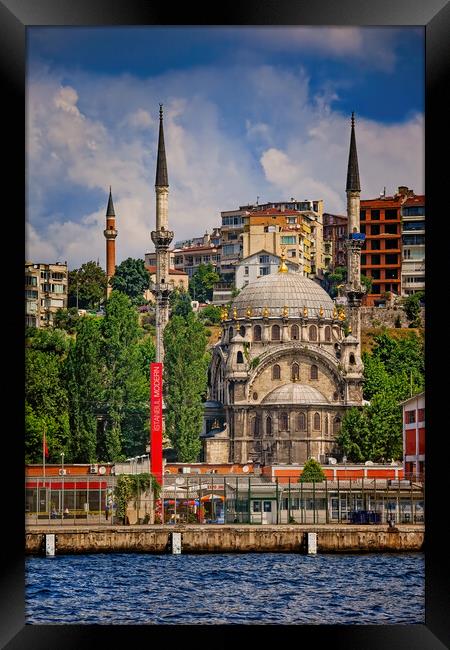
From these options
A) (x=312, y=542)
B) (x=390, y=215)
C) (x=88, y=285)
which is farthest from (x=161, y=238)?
(x=312, y=542)

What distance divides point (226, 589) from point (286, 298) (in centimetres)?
3999

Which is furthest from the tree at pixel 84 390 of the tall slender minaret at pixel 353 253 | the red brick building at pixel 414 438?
the tall slender minaret at pixel 353 253

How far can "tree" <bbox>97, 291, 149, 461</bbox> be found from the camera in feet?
169

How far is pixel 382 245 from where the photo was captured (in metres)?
72.8

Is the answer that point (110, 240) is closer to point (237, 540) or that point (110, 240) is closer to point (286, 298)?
point (286, 298)

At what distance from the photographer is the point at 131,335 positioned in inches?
2063

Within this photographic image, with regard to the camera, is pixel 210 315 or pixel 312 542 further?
pixel 210 315

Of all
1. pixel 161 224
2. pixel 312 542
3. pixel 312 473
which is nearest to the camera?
pixel 312 542

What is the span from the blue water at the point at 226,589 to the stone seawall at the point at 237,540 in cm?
43

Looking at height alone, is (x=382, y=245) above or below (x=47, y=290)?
above

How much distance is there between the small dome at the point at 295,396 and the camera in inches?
2308

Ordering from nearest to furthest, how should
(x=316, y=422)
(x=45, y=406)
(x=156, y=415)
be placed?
(x=156, y=415) → (x=45, y=406) → (x=316, y=422)
